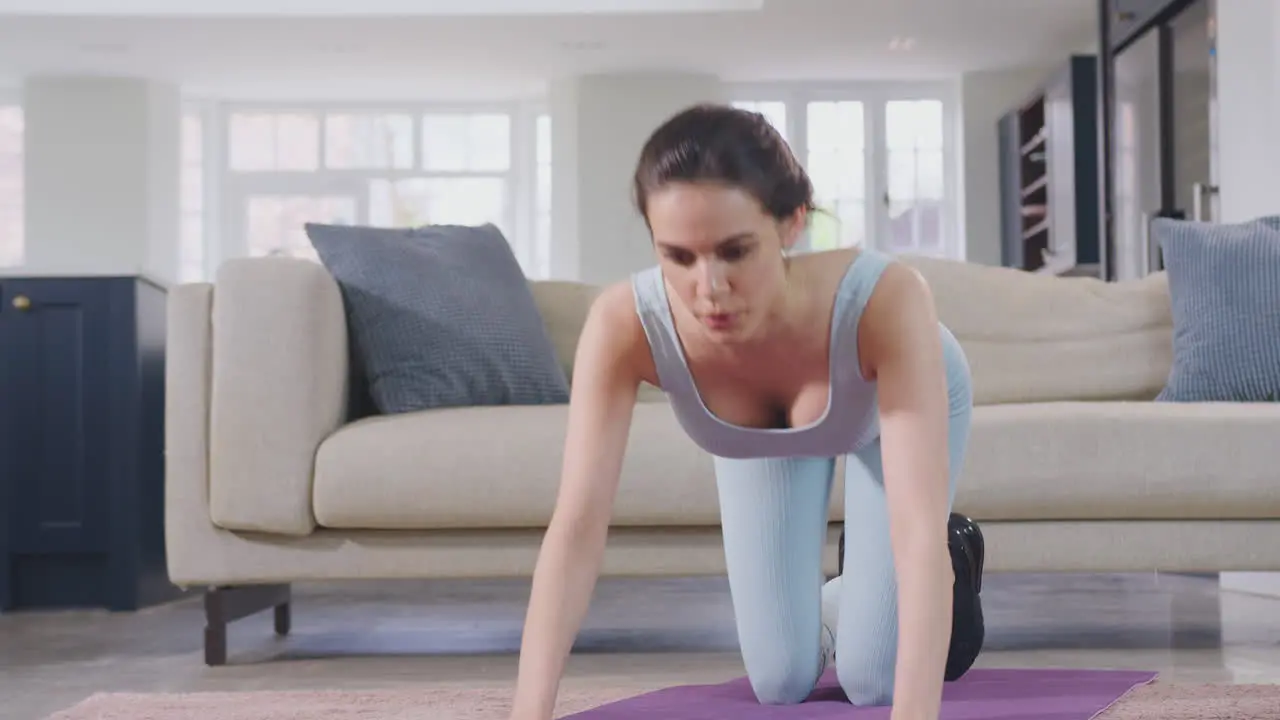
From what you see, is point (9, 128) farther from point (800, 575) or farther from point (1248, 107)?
point (800, 575)

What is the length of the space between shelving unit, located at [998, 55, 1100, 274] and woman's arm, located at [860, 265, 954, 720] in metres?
6.17

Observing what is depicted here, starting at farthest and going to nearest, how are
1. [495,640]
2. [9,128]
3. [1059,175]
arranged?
[9,128], [1059,175], [495,640]

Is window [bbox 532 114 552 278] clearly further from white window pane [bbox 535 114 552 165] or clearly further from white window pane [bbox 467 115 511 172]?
white window pane [bbox 467 115 511 172]

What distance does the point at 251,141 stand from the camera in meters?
11.5

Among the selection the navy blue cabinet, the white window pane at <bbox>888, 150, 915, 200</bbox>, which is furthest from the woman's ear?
the white window pane at <bbox>888, 150, 915, 200</bbox>

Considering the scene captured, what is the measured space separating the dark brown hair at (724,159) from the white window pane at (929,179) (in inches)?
380

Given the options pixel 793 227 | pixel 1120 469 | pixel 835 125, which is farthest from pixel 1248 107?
pixel 835 125

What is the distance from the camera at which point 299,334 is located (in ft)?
8.89

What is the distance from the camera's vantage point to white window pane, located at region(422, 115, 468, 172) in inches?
456

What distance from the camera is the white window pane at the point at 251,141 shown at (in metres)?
11.5

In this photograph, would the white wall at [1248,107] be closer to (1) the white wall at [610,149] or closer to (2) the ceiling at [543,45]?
(2) the ceiling at [543,45]

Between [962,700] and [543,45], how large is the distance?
814cm

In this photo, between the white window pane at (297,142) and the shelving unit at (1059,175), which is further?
the white window pane at (297,142)

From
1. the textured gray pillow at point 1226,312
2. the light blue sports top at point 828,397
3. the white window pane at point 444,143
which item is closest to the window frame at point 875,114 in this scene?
the white window pane at point 444,143
